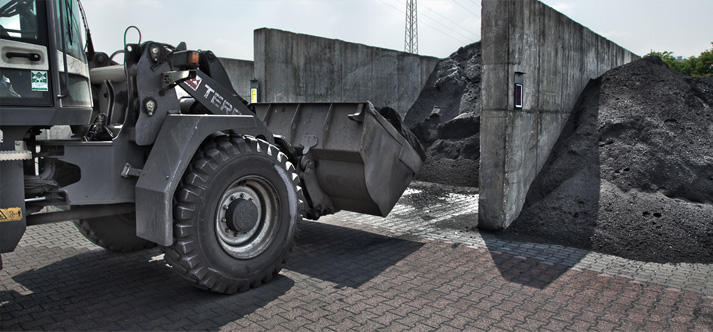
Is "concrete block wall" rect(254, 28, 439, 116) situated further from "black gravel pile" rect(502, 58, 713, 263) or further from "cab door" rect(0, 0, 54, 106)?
"cab door" rect(0, 0, 54, 106)

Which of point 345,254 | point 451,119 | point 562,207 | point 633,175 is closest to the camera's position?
point 345,254

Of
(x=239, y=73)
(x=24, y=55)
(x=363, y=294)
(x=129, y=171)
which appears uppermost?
(x=239, y=73)

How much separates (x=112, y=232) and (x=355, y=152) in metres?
2.73

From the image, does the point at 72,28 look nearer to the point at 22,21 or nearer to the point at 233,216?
the point at 22,21

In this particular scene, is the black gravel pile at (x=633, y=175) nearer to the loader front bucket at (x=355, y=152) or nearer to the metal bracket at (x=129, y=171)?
the loader front bucket at (x=355, y=152)

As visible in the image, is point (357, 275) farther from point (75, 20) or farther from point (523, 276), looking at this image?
point (75, 20)

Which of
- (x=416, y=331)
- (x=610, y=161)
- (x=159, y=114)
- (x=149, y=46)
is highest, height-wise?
(x=149, y=46)

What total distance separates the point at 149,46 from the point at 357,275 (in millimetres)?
2814

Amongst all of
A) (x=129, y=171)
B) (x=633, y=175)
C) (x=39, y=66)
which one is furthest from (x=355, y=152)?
(x=633, y=175)

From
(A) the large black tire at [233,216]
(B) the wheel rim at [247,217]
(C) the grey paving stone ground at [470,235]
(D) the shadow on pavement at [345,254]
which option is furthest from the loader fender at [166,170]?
(C) the grey paving stone ground at [470,235]

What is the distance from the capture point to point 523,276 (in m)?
5.18

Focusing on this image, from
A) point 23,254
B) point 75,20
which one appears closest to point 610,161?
point 75,20

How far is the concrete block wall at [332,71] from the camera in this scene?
40.7ft

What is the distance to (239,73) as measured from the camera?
16.5 metres
